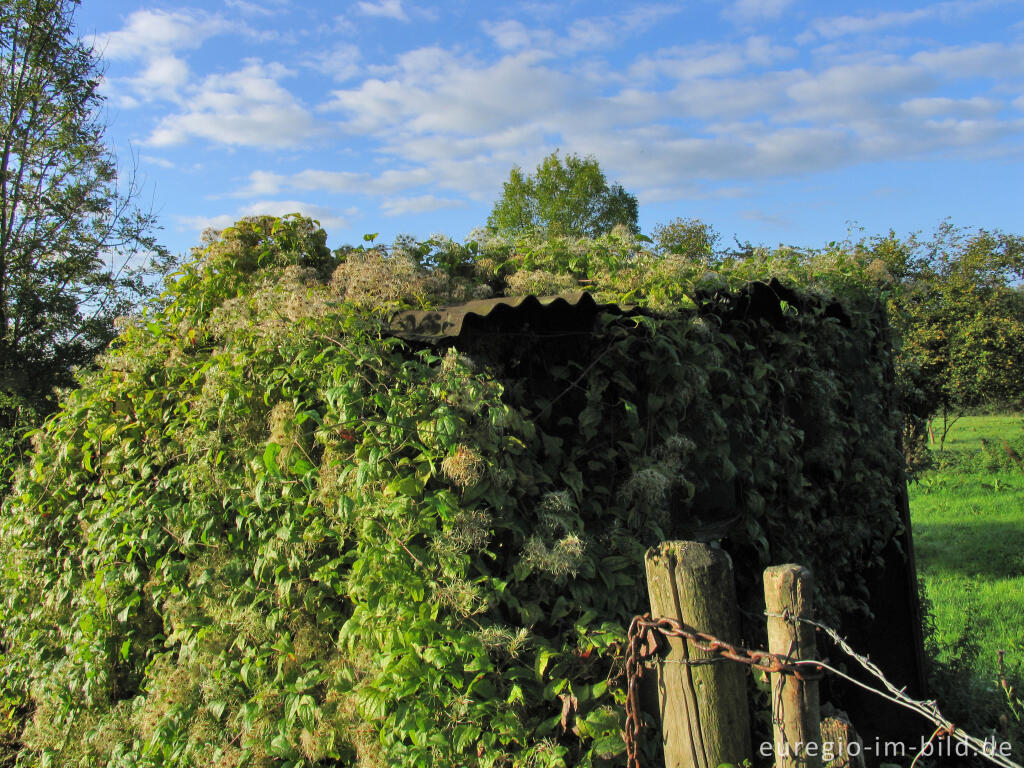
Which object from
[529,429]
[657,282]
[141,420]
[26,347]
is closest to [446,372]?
[529,429]

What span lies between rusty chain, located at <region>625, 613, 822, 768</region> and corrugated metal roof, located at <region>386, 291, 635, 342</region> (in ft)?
4.45

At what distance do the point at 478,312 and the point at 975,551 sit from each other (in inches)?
404

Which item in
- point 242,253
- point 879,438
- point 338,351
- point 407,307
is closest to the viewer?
point 338,351

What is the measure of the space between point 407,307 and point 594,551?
1295 mm

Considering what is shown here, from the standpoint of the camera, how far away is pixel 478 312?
115 inches

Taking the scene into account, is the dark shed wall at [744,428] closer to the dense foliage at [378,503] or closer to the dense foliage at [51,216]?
the dense foliage at [378,503]

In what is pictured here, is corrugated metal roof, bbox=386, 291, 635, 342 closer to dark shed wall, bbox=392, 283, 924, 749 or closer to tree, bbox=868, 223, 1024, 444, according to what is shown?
dark shed wall, bbox=392, 283, 924, 749

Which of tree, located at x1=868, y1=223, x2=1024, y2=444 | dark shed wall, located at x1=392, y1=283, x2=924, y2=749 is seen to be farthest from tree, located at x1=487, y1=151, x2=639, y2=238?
dark shed wall, located at x1=392, y1=283, x2=924, y2=749

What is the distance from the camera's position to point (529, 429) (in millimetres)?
2742

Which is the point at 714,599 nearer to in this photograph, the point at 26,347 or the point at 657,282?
the point at 657,282

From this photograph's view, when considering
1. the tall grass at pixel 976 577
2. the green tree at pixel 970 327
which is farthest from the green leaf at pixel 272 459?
the green tree at pixel 970 327

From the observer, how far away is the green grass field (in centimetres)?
686

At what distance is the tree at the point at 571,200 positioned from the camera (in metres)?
25.9

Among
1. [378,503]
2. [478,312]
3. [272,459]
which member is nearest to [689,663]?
[378,503]
